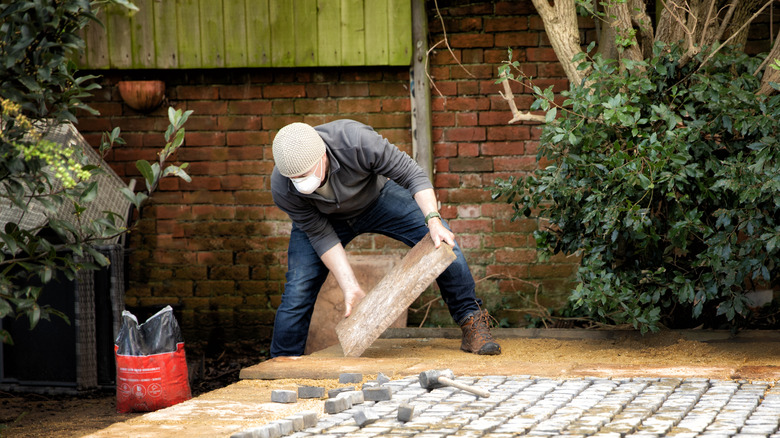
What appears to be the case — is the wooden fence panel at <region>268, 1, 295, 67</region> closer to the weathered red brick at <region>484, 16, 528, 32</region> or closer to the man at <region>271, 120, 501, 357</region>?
the weathered red brick at <region>484, 16, 528, 32</region>

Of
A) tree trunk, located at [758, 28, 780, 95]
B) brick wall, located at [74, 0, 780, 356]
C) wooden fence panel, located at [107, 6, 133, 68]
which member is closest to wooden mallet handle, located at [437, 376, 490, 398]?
brick wall, located at [74, 0, 780, 356]

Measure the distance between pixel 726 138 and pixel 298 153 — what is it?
2.05 m

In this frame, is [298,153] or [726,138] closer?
[298,153]

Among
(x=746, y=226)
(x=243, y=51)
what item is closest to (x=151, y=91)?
(x=243, y=51)

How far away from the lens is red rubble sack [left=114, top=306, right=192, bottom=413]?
12.7 ft

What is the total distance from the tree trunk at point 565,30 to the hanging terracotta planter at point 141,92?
2.59 meters

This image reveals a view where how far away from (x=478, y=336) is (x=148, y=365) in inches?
64.0

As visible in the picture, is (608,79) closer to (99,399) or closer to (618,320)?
(618,320)

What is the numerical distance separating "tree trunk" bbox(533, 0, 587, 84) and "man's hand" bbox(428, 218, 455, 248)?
123 centimetres

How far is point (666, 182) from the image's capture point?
382 cm

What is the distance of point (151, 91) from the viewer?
5418 mm

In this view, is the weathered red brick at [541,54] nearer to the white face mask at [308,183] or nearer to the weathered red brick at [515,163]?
the weathered red brick at [515,163]

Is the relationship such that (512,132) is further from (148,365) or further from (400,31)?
(148,365)

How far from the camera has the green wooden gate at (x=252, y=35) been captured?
526 cm
